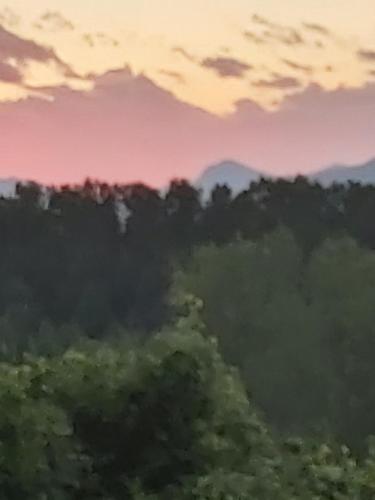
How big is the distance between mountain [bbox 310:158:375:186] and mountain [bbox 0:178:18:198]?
24.2 ft

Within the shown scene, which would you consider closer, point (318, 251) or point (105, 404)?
point (105, 404)

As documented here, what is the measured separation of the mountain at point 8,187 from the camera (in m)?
29.5

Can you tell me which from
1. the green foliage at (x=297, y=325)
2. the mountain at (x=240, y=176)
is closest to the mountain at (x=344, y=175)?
the mountain at (x=240, y=176)

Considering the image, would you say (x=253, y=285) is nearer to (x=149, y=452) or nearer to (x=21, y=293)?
(x=21, y=293)

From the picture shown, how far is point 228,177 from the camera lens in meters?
30.9

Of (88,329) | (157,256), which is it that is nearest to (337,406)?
(88,329)

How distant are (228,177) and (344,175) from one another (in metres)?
3.12

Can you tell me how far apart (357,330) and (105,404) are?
43.9 ft

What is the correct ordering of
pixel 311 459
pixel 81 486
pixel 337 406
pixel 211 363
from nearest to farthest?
pixel 81 486 < pixel 211 363 < pixel 311 459 < pixel 337 406

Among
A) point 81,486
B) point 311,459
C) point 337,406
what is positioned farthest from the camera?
point 337,406

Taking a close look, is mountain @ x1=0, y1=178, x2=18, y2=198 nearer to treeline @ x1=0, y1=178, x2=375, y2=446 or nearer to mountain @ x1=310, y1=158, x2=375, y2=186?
treeline @ x1=0, y1=178, x2=375, y2=446

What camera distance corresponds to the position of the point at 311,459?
7.35 m

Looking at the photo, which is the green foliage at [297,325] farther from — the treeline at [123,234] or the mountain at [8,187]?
the mountain at [8,187]

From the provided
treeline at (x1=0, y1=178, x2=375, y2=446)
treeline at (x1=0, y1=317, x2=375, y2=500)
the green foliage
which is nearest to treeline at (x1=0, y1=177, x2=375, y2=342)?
treeline at (x1=0, y1=178, x2=375, y2=446)
